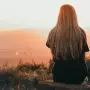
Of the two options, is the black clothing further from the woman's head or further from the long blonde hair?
the woman's head

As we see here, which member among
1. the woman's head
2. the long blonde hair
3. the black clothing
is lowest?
the black clothing

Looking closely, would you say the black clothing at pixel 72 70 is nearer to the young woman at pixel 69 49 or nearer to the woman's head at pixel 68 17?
the young woman at pixel 69 49

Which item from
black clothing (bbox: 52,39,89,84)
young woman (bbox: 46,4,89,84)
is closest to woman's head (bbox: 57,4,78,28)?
young woman (bbox: 46,4,89,84)

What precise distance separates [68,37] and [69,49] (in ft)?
0.46

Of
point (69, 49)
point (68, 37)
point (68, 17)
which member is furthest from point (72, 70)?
point (68, 17)

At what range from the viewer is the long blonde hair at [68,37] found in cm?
558

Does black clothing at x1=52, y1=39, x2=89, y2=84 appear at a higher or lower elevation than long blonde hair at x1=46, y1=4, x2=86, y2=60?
lower

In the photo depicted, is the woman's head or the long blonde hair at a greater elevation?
the woman's head

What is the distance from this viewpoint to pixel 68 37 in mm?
5582

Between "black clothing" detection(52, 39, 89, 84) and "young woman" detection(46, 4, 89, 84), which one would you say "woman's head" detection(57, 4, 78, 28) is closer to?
"young woman" detection(46, 4, 89, 84)

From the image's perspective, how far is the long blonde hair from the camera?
18.3 feet

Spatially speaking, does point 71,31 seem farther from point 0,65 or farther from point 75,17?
point 0,65

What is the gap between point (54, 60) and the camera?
5668 mm

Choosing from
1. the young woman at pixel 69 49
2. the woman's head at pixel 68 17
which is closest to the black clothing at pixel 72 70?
the young woman at pixel 69 49
